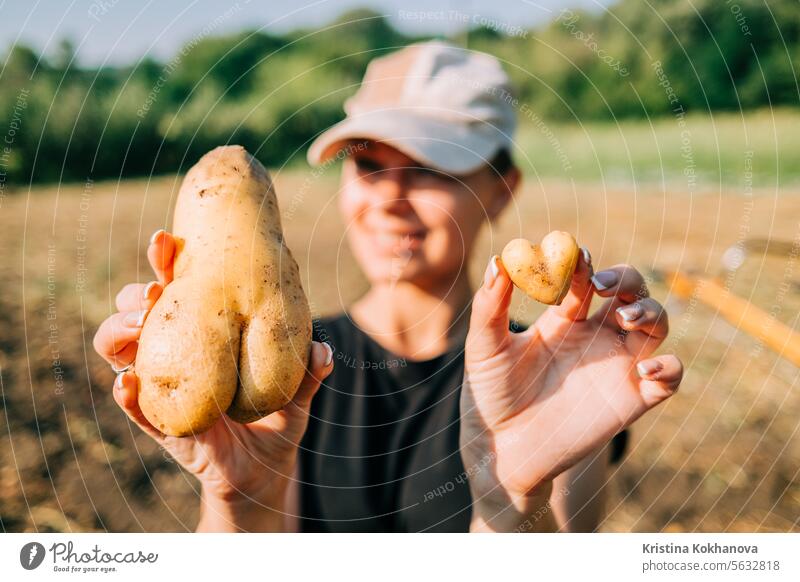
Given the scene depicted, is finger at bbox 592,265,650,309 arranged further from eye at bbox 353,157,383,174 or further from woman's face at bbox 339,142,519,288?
eye at bbox 353,157,383,174

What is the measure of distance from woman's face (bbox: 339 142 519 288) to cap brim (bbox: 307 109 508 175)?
0.11 ft

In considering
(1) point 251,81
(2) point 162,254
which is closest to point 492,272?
(2) point 162,254

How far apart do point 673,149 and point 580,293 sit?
719cm

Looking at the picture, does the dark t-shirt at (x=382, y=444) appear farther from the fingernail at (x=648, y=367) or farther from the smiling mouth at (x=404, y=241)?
the fingernail at (x=648, y=367)

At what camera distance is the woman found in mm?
892

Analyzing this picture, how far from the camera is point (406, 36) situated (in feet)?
9.34

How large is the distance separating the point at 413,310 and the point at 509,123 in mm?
401

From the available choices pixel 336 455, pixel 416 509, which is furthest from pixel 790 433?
pixel 336 455

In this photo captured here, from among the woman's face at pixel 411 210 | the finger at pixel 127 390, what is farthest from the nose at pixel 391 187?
the finger at pixel 127 390

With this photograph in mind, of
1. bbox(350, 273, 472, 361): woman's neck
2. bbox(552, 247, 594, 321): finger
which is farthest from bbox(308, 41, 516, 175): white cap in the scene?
bbox(552, 247, 594, 321): finger

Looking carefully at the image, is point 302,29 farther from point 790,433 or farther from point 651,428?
point 790,433

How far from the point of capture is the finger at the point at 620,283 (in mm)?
860

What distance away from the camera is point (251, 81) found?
10.7 feet

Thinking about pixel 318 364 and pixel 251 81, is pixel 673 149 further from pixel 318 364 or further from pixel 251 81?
pixel 318 364
